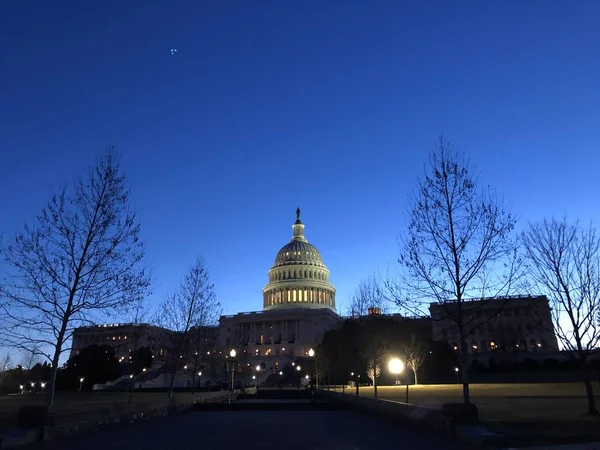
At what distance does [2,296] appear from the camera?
1934 cm

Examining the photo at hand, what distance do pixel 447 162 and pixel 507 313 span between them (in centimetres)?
8648

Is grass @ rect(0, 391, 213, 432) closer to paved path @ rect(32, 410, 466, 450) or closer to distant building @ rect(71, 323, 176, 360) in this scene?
paved path @ rect(32, 410, 466, 450)

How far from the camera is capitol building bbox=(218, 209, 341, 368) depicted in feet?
392

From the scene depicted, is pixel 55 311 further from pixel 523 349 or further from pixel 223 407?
pixel 523 349

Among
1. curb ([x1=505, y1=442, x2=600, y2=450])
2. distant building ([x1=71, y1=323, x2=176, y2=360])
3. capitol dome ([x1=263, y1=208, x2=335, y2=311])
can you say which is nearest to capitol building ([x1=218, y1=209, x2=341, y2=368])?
capitol dome ([x1=263, y1=208, x2=335, y2=311])

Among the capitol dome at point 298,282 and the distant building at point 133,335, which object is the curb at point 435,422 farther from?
the capitol dome at point 298,282

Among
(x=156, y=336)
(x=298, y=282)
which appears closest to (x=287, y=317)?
(x=298, y=282)

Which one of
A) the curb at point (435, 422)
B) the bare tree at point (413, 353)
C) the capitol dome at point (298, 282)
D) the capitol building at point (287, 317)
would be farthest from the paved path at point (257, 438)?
the capitol dome at point (298, 282)

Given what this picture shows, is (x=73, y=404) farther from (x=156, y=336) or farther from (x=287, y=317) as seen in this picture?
(x=287, y=317)

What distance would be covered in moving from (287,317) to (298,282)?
18993 mm

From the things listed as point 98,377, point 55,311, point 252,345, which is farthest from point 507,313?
point 55,311

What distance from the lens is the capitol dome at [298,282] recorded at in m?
142

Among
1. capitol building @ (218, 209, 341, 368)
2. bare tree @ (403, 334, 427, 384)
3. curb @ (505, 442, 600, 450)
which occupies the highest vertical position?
capitol building @ (218, 209, 341, 368)

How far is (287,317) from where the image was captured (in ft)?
412
